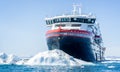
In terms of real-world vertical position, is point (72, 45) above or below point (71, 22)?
below

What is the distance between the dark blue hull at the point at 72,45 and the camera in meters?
75.0

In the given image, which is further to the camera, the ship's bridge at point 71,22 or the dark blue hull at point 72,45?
the ship's bridge at point 71,22

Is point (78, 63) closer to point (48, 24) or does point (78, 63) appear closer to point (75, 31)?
point (75, 31)

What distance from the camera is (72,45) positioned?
75375 mm

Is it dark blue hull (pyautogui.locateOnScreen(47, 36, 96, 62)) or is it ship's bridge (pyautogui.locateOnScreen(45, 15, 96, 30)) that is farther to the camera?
ship's bridge (pyautogui.locateOnScreen(45, 15, 96, 30))

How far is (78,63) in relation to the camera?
248 feet

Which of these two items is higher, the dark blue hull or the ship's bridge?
the ship's bridge

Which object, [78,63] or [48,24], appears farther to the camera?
[48,24]

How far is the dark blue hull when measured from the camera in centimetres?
7500

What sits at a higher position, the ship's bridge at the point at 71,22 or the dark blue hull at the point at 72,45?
the ship's bridge at the point at 71,22

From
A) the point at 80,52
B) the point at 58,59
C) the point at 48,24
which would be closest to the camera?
the point at 58,59

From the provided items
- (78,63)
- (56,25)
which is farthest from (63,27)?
(78,63)

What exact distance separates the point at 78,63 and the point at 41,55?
26.5 feet

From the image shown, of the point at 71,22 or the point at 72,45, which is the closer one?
the point at 72,45
